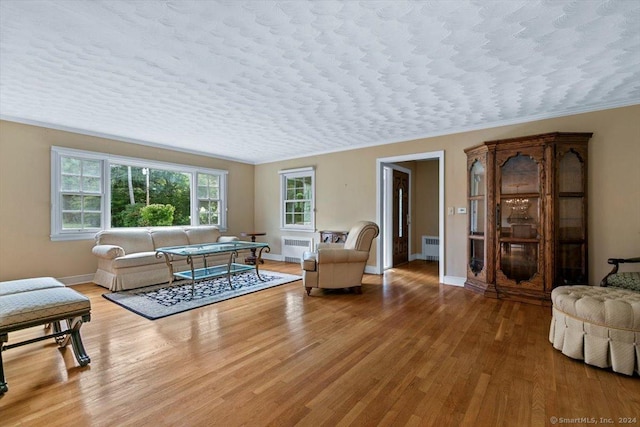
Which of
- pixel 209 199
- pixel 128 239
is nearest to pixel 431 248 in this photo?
pixel 209 199

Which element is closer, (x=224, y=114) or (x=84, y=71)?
(x=84, y=71)

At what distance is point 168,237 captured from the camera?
5.52 metres

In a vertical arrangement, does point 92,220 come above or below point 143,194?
below

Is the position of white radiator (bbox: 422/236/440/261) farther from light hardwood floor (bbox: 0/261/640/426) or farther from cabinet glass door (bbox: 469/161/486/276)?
light hardwood floor (bbox: 0/261/640/426)

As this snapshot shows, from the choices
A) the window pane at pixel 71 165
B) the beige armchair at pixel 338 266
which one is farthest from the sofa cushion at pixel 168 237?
the beige armchair at pixel 338 266

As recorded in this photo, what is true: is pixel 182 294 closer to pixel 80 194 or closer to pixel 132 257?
pixel 132 257

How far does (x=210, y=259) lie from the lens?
18.5 feet

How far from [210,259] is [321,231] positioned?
2255 mm

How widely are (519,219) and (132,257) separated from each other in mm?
5563

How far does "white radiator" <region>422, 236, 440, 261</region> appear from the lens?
23.8 ft

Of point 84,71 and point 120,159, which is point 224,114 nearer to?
point 84,71

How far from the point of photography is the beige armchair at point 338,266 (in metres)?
4.19

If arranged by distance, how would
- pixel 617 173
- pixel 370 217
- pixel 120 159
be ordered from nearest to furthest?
pixel 617 173, pixel 120 159, pixel 370 217

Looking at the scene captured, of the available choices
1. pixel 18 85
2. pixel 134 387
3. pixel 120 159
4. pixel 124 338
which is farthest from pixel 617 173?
pixel 120 159
